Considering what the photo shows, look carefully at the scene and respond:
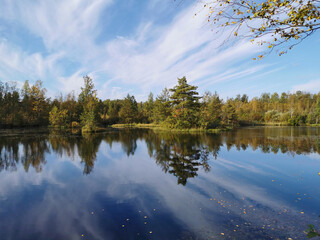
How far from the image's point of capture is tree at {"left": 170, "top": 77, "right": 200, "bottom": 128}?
1268 inches

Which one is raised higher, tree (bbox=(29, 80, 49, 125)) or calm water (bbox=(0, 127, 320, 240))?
tree (bbox=(29, 80, 49, 125))

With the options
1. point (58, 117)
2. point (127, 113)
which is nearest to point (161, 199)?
point (58, 117)

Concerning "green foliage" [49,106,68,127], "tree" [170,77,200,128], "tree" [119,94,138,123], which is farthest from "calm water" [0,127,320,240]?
"tree" [119,94,138,123]

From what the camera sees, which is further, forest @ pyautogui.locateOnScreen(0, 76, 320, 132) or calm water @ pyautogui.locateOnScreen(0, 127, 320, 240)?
forest @ pyautogui.locateOnScreen(0, 76, 320, 132)

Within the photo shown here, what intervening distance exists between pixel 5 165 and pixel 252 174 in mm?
13125

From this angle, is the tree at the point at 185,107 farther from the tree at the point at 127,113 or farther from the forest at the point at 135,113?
the tree at the point at 127,113

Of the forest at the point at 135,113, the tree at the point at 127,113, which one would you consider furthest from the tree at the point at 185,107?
the tree at the point at 127,113

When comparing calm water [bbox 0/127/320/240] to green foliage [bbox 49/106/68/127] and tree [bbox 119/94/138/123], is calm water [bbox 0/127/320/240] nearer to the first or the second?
green foliage [bbox 49/106/68/127]

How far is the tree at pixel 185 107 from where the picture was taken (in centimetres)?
3222

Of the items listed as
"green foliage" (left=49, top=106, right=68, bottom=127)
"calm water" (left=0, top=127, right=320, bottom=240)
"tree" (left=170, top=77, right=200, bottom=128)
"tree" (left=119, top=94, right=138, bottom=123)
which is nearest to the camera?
"calm water" (left=0, top=127, right=320, bottom=240)

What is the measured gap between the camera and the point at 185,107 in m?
33.3

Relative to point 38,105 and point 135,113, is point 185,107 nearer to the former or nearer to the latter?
point 135,113

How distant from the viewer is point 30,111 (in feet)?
145

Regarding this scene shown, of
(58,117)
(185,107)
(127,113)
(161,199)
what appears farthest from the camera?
(127,113)
